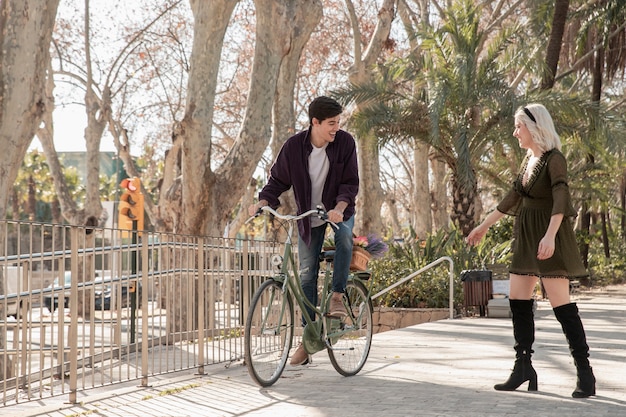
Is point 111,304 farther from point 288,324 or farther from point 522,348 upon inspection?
point 522,348

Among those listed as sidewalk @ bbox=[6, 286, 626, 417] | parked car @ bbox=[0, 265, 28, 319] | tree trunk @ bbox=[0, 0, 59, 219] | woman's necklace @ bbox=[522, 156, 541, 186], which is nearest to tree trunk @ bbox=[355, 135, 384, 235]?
tree trunk @ bbox=[0, 0, 59, 219]

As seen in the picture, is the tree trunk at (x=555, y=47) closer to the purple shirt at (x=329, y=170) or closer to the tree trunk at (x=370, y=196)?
the tree trunk at (x=370, y=196)

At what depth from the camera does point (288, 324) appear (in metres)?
6.58

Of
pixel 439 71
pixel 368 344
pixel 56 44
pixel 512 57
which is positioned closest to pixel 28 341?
pixel 368 344

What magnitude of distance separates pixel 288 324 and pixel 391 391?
0.84 m

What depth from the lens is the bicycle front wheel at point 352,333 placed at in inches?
275

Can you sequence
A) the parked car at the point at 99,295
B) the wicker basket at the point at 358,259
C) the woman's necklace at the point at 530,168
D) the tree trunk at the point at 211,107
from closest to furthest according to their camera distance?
the parked car at the point at 99,295, the woman's necklace at the point at 530,168, the wicker basket at the point at 358,259, the tree trunk at the point at 211,107

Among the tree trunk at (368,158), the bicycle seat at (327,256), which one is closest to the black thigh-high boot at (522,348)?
the bicycle seat at (327,256)

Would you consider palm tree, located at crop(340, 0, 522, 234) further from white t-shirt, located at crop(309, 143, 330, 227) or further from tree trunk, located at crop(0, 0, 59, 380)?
white t-shirt, located at crop(309, 143, 330, 227)

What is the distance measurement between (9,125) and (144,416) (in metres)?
6.06

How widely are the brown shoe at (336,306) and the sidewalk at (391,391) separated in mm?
476

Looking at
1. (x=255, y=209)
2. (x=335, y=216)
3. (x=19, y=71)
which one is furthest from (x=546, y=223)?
Answer: (x=19, y=71)

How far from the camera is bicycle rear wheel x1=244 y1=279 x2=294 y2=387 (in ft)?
20.5

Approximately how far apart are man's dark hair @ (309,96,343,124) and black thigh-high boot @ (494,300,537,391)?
181 centimetres
